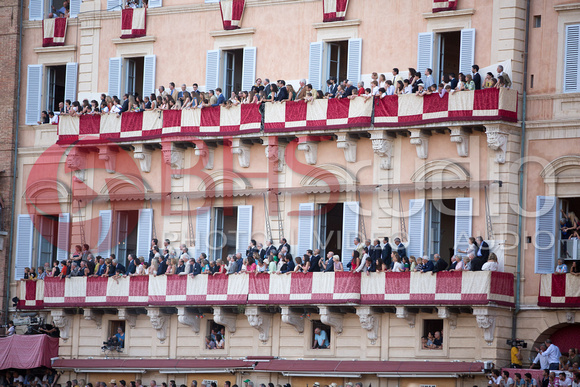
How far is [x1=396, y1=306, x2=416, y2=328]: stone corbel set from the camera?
5244cm

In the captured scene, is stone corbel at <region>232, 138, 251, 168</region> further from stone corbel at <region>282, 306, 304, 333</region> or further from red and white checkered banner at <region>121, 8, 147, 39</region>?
red and white checkered banner at <region>121, 8, 147, 39</region>

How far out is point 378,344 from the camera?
176ft

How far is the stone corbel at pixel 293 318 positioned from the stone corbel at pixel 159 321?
610cm

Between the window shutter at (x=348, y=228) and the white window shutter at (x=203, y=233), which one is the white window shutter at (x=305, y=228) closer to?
the window shutter at (x=348, y=228)

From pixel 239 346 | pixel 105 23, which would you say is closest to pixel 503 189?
pixel 239 346

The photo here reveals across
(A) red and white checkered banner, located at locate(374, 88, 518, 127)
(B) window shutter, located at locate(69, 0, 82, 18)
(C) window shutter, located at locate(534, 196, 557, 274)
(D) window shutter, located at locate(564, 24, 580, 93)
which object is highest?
(B) window shutter, located at locate(69, 0, 82, 18)

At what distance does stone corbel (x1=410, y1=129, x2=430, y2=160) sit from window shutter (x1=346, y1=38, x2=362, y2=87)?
13.9 ft

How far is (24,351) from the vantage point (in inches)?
2383

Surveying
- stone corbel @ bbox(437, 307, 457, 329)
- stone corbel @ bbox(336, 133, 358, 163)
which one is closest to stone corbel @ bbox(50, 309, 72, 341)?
stone corbel @ bbox(336, 133, 358, 163)

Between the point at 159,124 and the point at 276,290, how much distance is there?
9.93 m

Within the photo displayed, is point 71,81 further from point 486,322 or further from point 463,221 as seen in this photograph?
point 486,322

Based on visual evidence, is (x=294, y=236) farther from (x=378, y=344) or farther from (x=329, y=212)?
(x=378, y=344)

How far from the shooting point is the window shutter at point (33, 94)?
6450 centimetres

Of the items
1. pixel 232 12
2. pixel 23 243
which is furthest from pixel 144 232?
pixel 232 12
